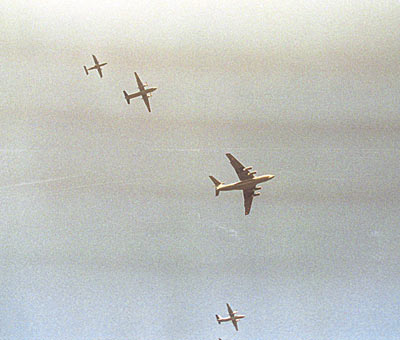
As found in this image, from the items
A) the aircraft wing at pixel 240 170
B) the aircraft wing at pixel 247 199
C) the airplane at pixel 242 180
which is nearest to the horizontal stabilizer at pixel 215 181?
the airplane at pixel 242 180

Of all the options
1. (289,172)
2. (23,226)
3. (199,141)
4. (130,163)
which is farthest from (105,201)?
(289,172)

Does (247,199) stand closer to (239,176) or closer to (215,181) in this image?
(239,176)

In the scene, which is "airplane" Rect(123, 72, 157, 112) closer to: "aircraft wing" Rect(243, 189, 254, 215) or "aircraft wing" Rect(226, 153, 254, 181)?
"aircraft wing" Rect(226, 153, 254, 181)

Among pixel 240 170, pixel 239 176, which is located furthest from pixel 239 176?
pixel 240 170

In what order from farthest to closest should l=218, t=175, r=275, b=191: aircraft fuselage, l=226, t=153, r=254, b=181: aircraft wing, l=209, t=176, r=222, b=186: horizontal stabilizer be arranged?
l=209, t=176, r=222, b=186: horizontal stabilizer → l=218, t=175, r=275, b=191: aircraft fuselage → l=226, t=153, r=254, b=181: aircraft wing

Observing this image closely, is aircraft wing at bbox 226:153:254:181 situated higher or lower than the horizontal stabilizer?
higher

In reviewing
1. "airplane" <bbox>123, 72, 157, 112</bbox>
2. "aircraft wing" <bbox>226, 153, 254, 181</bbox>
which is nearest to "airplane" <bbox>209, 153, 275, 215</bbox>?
"aircraft wing" <bbox>226, 153, 254, 181</bbox>

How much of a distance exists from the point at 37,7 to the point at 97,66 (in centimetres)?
139

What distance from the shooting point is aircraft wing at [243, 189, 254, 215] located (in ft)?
19.3

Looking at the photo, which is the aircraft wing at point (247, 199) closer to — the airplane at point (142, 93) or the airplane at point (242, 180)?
the airplane at point (242, 180)

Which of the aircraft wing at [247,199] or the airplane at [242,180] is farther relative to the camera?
the aircraft wing at [247,199]

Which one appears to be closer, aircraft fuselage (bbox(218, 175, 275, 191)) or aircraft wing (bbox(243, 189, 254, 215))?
aircraft fuselage (bbox(218, 175, 275, 191))

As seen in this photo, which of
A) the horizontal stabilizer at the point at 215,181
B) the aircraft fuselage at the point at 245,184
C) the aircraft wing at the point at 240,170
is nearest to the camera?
the aircraft wing at the point at 240,170

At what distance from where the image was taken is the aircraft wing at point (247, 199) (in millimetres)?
5891
